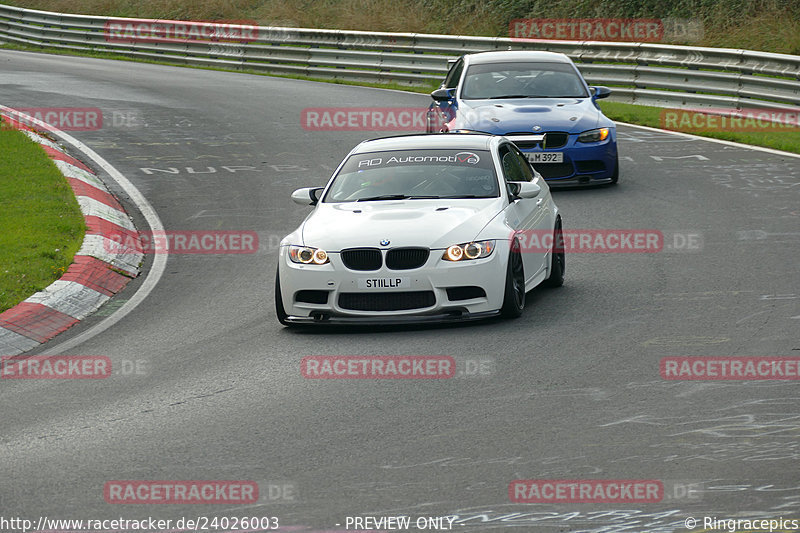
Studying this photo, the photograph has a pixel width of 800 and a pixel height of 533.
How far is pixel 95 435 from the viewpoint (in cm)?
730

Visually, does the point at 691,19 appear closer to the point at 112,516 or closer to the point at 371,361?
the point at 371,361

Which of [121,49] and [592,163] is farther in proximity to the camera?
[121,49]

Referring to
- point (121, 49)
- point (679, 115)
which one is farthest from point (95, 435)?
point (121, 49)

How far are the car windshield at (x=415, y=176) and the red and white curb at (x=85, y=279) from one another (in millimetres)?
2438

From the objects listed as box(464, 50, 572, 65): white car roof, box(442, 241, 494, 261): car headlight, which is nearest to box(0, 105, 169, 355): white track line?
box(442, 241, 494, 261): car headlight

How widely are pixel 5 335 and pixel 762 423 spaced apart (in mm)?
6044

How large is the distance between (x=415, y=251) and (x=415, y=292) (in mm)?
322
